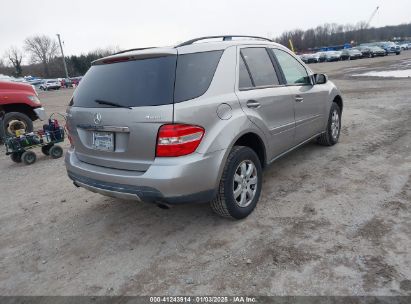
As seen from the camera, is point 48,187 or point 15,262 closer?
point 15,262

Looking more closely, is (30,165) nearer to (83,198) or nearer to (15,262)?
(83,198)

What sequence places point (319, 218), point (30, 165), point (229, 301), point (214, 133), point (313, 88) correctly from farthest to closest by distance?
point (30, 165) → point (313, 88) → point (319, 218) → point (214, 133) → point (229, 301)

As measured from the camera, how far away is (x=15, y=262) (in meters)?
3.22

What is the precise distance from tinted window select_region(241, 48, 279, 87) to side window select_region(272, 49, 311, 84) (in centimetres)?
30

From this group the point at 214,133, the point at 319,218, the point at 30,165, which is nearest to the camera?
the point at 214,133

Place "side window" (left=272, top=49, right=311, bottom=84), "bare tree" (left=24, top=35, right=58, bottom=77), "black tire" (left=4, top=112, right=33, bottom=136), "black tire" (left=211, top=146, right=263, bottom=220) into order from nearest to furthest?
"black tire" (left=211, top=146, right=263, bottom=220) → "side window" (left=272, top=49, right=311, bottom=84) → "black tire" (left=4, top=112, right=33, bottom=136) → "bare tree" (left=24, top=35, right=58, bottom=77)

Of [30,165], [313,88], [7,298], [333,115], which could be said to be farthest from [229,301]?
[30,165]

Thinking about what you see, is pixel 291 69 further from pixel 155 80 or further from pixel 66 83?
pixel 66 83

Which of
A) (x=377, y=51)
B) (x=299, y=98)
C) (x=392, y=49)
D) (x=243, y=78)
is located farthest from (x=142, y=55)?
(x=392, y=49)

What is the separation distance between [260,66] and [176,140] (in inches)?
64.9

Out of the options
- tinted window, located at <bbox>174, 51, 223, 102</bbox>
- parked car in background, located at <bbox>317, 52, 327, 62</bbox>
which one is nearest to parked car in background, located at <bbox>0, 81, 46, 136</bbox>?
tinted window, located at <bbox>174, 51, 223, 102</bbox>

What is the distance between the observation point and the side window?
4.38m

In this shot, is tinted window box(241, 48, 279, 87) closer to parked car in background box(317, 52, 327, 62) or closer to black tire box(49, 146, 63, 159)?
black tire box(49, 146, 63, 159)

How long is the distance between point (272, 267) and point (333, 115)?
3665 millimetres
